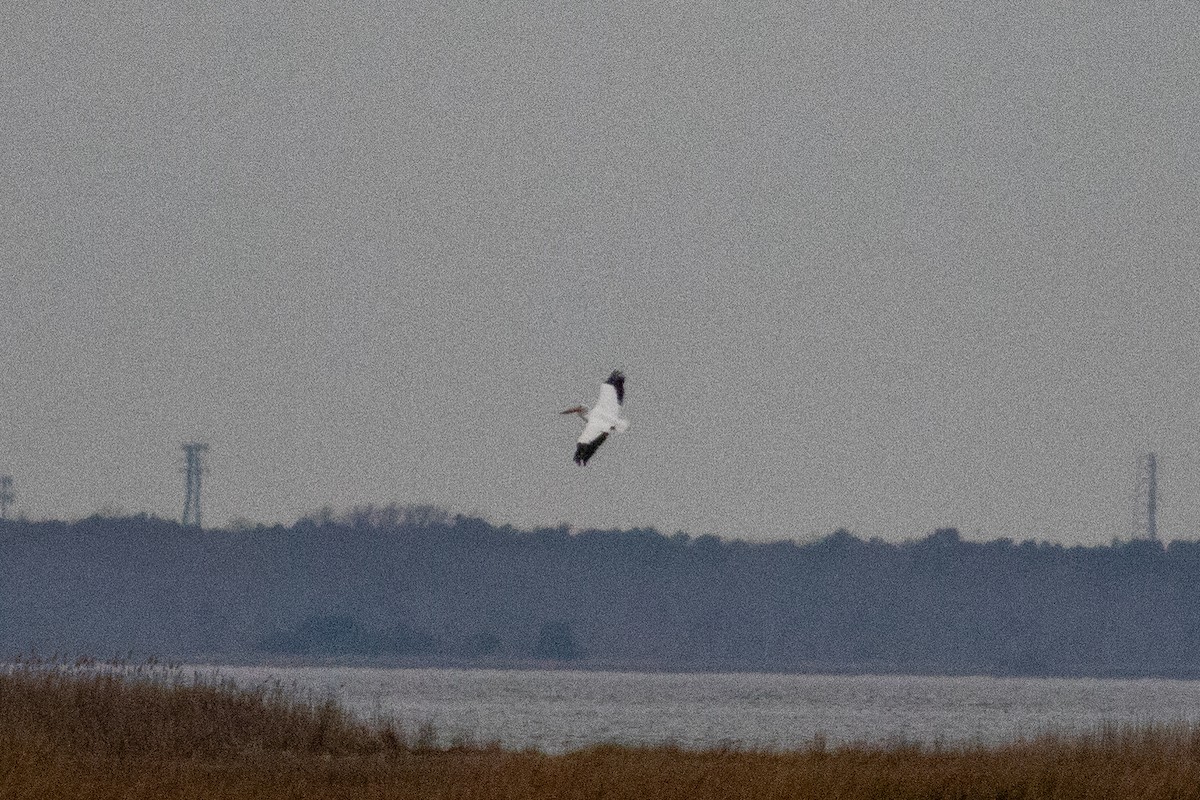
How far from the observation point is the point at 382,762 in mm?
33531

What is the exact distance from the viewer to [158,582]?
565ft

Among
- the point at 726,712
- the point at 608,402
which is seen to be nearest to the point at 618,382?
the point at 608,402

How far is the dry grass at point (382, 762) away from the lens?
1065 inches

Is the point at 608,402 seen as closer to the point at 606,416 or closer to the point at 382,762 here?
the point at 606,416

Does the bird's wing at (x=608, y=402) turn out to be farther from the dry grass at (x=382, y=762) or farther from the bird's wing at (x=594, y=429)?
the dry grass at (x=382, y=762)

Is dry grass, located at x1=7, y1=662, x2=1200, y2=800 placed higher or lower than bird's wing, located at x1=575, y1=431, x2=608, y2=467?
lower

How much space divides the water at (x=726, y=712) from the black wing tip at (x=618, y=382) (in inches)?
305

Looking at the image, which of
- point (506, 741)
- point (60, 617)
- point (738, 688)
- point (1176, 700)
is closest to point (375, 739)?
point (506, 741)

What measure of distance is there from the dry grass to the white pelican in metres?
4.05

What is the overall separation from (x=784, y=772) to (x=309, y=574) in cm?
15152

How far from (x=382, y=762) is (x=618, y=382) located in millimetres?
8493

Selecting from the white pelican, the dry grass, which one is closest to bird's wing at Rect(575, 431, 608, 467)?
the white pelican

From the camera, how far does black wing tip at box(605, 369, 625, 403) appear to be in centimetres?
2786

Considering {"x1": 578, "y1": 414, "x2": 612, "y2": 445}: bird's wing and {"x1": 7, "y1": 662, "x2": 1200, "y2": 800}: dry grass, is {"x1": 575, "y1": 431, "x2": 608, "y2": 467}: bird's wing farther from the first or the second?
{"x1": 7, "y1": 662, "x2": 1200, "y2": 800}: dry grass
